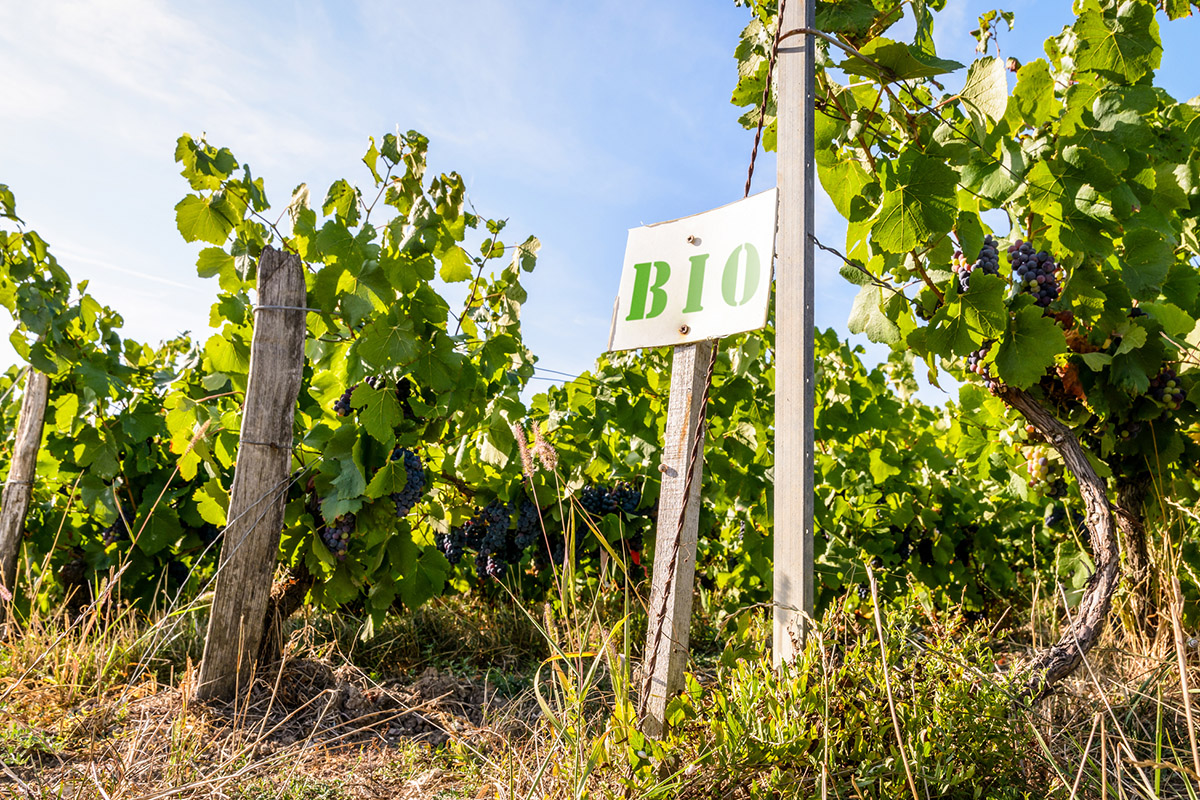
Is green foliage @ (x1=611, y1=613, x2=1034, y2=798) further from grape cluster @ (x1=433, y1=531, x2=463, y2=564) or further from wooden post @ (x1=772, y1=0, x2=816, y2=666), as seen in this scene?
grape cluster @ (x1=433, y1=531, x2=463, y2=564)

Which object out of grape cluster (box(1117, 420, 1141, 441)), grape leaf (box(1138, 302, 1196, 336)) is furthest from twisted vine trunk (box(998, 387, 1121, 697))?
grape leaf (box(1138, 302, 1196, 336))

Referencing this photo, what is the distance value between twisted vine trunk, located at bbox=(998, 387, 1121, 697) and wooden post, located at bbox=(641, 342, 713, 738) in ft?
3.21

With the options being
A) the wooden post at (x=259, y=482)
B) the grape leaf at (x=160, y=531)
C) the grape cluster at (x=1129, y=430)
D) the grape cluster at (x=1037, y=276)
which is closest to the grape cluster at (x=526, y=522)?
the wooden post at (x=259, y=482)

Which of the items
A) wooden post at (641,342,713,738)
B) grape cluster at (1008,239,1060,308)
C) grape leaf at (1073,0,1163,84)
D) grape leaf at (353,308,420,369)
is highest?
grape leaf at (1073,0,1163,84)

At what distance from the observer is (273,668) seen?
107 inches

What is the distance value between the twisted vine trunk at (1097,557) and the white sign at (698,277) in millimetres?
1067

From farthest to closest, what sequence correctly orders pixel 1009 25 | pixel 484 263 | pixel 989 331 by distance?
pixel 484 263, pixel 1009 25, pixel 989 331

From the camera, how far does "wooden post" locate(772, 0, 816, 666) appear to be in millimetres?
1705

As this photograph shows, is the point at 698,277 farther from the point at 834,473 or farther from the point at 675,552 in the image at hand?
the point at 834,473

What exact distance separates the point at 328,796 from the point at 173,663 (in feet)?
4.55

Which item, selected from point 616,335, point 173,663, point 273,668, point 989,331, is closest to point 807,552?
point 616,335

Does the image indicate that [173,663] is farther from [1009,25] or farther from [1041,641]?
[1009,25]

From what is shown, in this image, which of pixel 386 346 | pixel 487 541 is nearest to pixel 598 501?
pixel 487 541

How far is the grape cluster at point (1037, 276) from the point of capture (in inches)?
88.3
